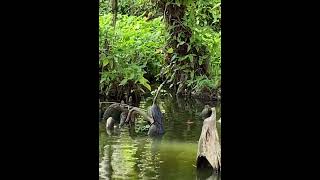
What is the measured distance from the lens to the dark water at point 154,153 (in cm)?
573

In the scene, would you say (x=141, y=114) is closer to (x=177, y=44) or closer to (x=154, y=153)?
(x=154, y=153)

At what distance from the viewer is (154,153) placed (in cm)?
676

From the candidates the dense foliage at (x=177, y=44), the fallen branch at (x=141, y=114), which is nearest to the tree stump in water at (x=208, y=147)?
the fallen branch at (x=141, y=114)

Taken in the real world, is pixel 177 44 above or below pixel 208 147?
above

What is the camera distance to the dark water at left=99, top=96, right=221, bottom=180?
573cm

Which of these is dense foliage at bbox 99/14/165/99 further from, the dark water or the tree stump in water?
the tree stump in water

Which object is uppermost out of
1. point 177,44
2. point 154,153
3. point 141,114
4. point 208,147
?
point 177,44

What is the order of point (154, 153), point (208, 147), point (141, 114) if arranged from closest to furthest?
1. point (208, 147)
2. point (154, 153)
3. point (141, 114)

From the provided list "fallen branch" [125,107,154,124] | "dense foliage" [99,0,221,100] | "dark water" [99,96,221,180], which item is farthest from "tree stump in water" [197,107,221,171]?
"dense foliage" [99,0,221,100]

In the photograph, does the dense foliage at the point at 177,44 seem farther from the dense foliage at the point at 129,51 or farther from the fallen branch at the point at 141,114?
the fallen branch at the point at 141,114

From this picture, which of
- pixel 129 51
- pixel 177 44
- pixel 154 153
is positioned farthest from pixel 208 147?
pixel 177 44

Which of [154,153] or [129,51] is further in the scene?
[129,51]
